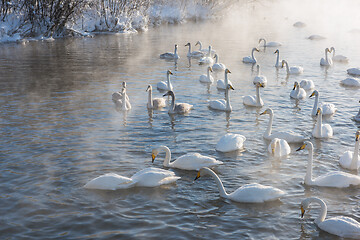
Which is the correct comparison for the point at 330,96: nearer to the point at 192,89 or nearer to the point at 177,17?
the point at 192,89

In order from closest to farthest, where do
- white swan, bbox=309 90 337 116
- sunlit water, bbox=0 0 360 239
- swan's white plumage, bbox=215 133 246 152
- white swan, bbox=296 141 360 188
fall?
1. sunlit water, bbox=0 0 360 239
2. white swan, bbox=296 141 360 188
3. swan's white plumage, bbox=215 133 246 152
4. white swan, bbox=309 90 337 116

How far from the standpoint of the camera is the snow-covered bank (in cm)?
3766

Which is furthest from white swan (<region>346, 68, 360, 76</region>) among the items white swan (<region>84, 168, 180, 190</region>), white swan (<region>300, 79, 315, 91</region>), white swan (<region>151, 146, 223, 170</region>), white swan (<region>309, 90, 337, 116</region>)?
white swan (<region>84, 168, 180, 190</region>)

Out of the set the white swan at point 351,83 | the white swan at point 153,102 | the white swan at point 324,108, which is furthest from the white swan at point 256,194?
the white swan at point 351,83

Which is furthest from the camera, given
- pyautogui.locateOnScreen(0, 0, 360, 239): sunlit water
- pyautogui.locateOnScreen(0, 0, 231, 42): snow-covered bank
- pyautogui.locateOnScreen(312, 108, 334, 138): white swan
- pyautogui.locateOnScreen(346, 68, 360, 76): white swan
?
pyautogui.locateOnScreen(0, 0, 231, 42): snow-covered bank

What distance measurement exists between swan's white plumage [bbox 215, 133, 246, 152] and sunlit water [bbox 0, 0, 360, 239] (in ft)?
0.76

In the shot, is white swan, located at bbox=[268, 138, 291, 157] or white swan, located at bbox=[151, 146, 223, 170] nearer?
white swan, located at bbox=[151, 146, 223, 170]

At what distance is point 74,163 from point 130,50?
22653 mm

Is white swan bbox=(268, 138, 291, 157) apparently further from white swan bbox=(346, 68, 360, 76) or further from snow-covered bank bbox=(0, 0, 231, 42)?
snow-covered bank bbox=(0, 0, 231, 42)

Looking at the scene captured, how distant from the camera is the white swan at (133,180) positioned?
32.6ft

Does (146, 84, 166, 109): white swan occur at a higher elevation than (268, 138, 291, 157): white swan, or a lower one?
higher

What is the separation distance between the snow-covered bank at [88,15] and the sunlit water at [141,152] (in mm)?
12253

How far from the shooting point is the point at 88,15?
151ft

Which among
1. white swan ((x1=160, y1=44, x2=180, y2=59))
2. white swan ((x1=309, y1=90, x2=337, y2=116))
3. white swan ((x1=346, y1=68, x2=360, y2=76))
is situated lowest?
white swan ((x1=309, y1=90, x2=337, y2=116))
